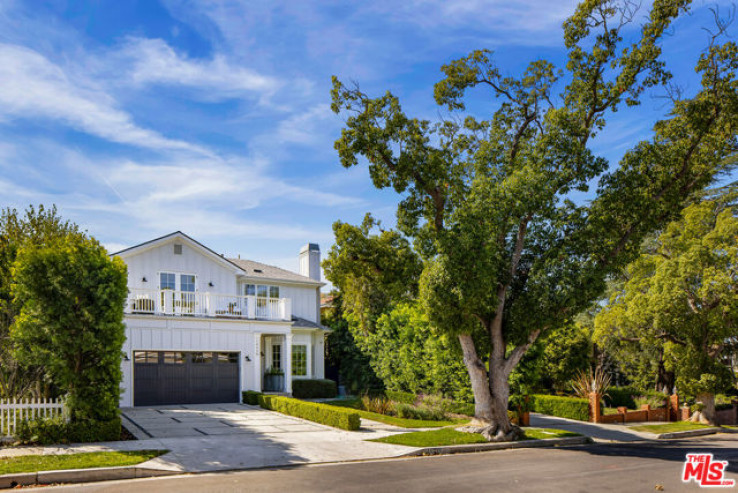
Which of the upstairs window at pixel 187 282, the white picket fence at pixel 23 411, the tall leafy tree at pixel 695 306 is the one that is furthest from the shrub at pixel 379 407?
the white picket fence at pixel 23 411

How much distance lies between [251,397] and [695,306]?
724 inches

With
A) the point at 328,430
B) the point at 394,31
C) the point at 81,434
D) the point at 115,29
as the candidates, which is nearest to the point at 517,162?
the point at 394,31

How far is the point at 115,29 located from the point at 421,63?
8099 millimetres

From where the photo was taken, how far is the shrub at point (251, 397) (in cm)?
2366

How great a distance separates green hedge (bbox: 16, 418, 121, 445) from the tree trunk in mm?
9429

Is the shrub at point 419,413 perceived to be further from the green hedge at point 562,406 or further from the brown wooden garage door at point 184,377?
the brown wooden garage door at point 184,377

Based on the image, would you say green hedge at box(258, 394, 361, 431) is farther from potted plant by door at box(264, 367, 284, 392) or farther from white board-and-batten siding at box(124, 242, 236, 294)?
white board-and-batten siding at box(124, 242, 236, 294)

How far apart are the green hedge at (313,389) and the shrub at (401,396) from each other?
3.26m

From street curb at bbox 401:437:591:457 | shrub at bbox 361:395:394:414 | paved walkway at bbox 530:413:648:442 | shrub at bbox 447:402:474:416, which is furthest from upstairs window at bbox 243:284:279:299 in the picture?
street curb at bbox 401:437:591:457

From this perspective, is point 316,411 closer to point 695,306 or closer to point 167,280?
point 167,280

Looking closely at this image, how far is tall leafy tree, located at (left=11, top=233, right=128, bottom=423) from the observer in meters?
13.9

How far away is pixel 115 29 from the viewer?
1381 cm

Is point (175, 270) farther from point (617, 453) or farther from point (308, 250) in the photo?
point (617, 453)

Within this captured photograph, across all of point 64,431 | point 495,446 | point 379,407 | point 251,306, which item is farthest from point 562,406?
point 64,431
